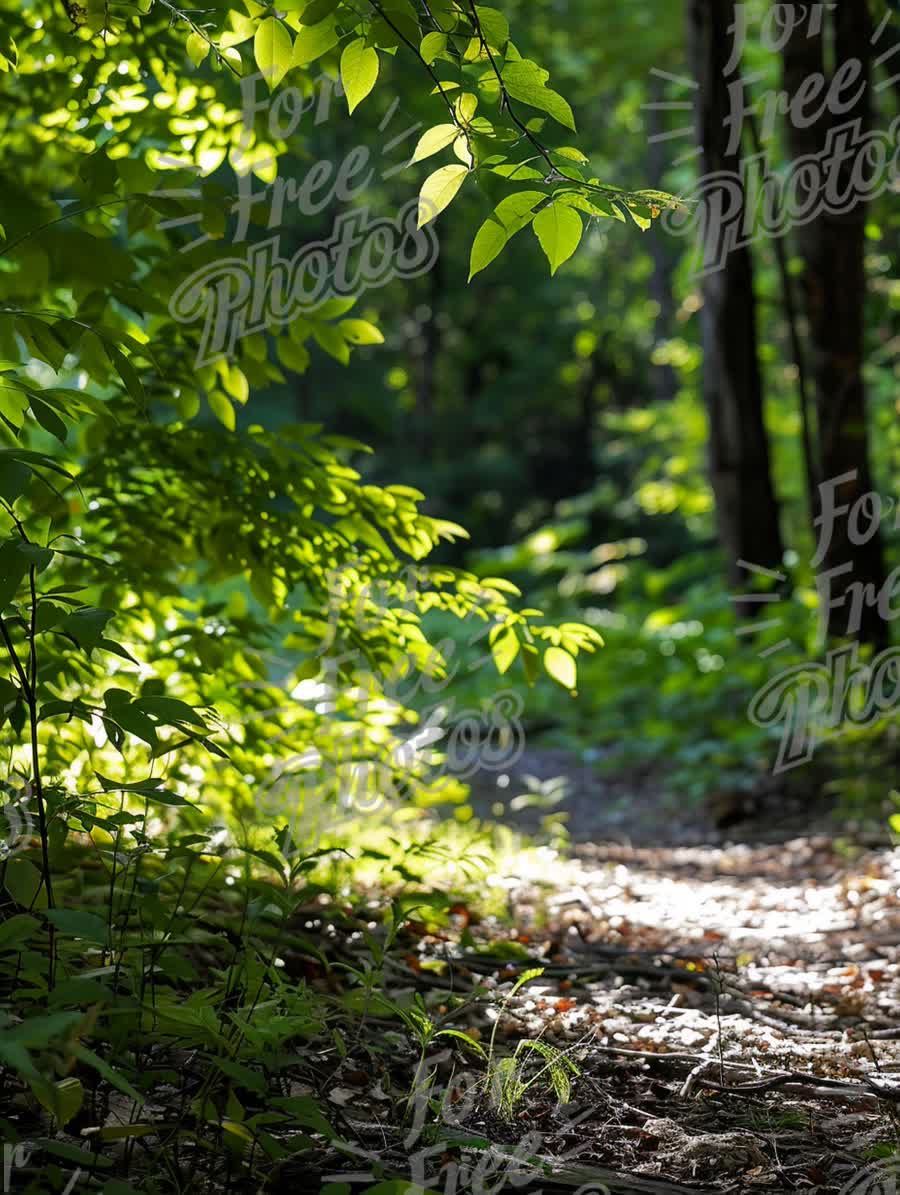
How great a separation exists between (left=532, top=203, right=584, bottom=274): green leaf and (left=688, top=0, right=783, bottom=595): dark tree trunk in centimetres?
566

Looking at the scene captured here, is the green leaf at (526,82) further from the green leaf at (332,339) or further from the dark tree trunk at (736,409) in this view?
the dark tree trunk at (736,409)

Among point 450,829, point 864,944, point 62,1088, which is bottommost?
point 62,1088

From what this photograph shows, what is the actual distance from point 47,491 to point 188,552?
987mm

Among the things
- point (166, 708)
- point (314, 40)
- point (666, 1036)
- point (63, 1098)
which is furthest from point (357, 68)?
point (666, 1036)

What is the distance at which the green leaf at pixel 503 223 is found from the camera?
1.51 meters

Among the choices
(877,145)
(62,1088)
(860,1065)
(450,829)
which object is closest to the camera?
(62,1088)

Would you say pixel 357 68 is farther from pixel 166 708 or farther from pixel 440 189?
pixel 166 708

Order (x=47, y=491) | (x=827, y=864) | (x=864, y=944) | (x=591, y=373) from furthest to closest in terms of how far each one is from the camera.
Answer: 1. (x=591, y=373)
2. (x=827, y=864)
3. (x=864, y=944)
4. (x=47, y=491)

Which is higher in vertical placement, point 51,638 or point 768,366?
point 768,366

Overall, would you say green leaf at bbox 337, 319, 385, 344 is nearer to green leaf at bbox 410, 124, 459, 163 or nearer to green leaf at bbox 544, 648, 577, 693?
green leaf at bbox 544, 648, 577, 693

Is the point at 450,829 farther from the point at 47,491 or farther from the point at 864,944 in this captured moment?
the point at 47,491

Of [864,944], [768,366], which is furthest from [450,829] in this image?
[768,366]

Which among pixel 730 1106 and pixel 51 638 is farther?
pixel 51 638

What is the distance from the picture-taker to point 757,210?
702 cm
